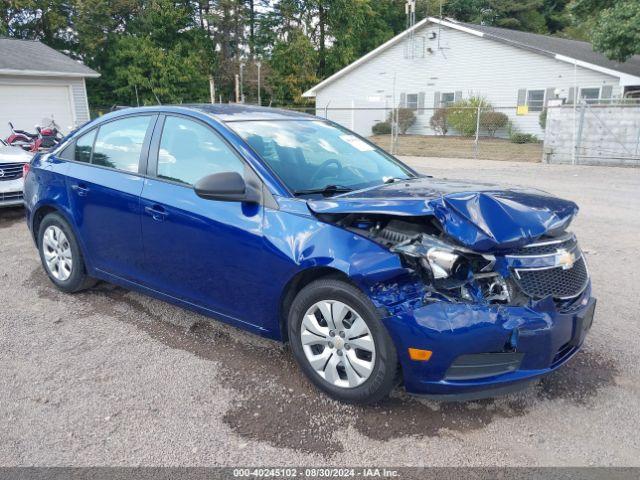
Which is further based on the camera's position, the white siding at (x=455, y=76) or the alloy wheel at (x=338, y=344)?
the white siding at (x=455, y=76)

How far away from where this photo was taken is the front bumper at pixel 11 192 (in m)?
8.14

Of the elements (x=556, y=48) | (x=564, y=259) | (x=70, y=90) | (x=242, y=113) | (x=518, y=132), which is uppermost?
(x=556, y=48)

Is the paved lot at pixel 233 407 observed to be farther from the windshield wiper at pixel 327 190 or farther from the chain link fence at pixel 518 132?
the chain link fence at pixel 518 132

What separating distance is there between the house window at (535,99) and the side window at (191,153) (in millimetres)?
24433

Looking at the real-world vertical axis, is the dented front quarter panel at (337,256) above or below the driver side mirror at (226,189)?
below

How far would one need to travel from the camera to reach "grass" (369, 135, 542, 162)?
63.9 ft

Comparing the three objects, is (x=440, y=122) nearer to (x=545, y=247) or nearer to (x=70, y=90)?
(x=70, y=90)

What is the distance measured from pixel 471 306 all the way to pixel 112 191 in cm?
280

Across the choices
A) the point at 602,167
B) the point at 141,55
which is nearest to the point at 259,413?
the point at 602,167

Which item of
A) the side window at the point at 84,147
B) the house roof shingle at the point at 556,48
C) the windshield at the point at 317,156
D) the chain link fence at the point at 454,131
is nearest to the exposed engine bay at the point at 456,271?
→ the windshield at the point at 317,156

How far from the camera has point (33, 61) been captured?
19688mm

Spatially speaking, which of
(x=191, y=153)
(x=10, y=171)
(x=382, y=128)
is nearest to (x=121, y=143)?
(x=191, y=153)

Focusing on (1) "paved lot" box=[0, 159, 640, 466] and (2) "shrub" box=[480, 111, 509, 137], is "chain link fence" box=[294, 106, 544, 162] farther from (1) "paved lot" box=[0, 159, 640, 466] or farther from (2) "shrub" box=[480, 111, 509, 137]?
(1) "paved lot" box=[0, 159, 640, 466]

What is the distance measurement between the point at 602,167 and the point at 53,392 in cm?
1520
